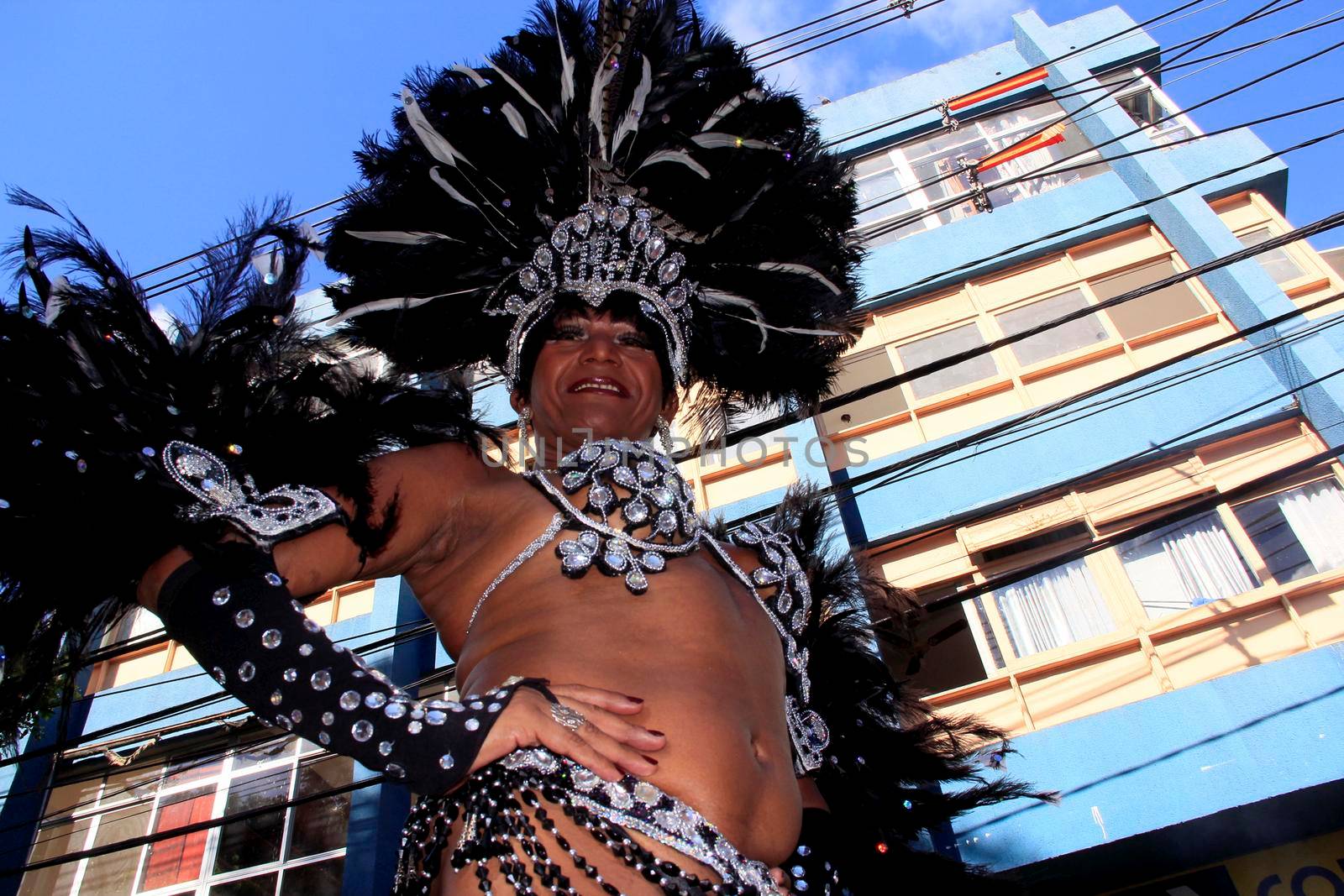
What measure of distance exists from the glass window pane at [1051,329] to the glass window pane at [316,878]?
300 inches

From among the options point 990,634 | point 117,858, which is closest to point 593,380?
point 990,634

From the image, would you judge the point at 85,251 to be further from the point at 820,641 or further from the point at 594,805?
the point at 820,641

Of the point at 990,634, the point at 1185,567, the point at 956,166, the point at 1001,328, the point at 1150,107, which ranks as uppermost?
the point at 1150,107

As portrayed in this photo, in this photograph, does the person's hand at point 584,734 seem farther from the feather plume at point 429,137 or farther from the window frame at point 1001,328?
the window frame at point 1001,328

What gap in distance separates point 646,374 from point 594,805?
1446mm

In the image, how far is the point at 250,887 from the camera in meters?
7.55

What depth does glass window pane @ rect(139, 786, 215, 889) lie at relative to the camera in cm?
780

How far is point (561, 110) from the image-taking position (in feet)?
9.36

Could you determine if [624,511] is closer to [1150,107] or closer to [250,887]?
[250,887]

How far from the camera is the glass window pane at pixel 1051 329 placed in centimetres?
854

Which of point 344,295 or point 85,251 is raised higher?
point 344,295

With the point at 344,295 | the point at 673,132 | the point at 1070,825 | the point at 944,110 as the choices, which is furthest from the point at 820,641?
the point at 944,110

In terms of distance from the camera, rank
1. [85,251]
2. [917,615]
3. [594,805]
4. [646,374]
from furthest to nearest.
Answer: [917,615] < [646,374] < [85,251] < [594,805]

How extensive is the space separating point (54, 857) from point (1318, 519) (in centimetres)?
1111
